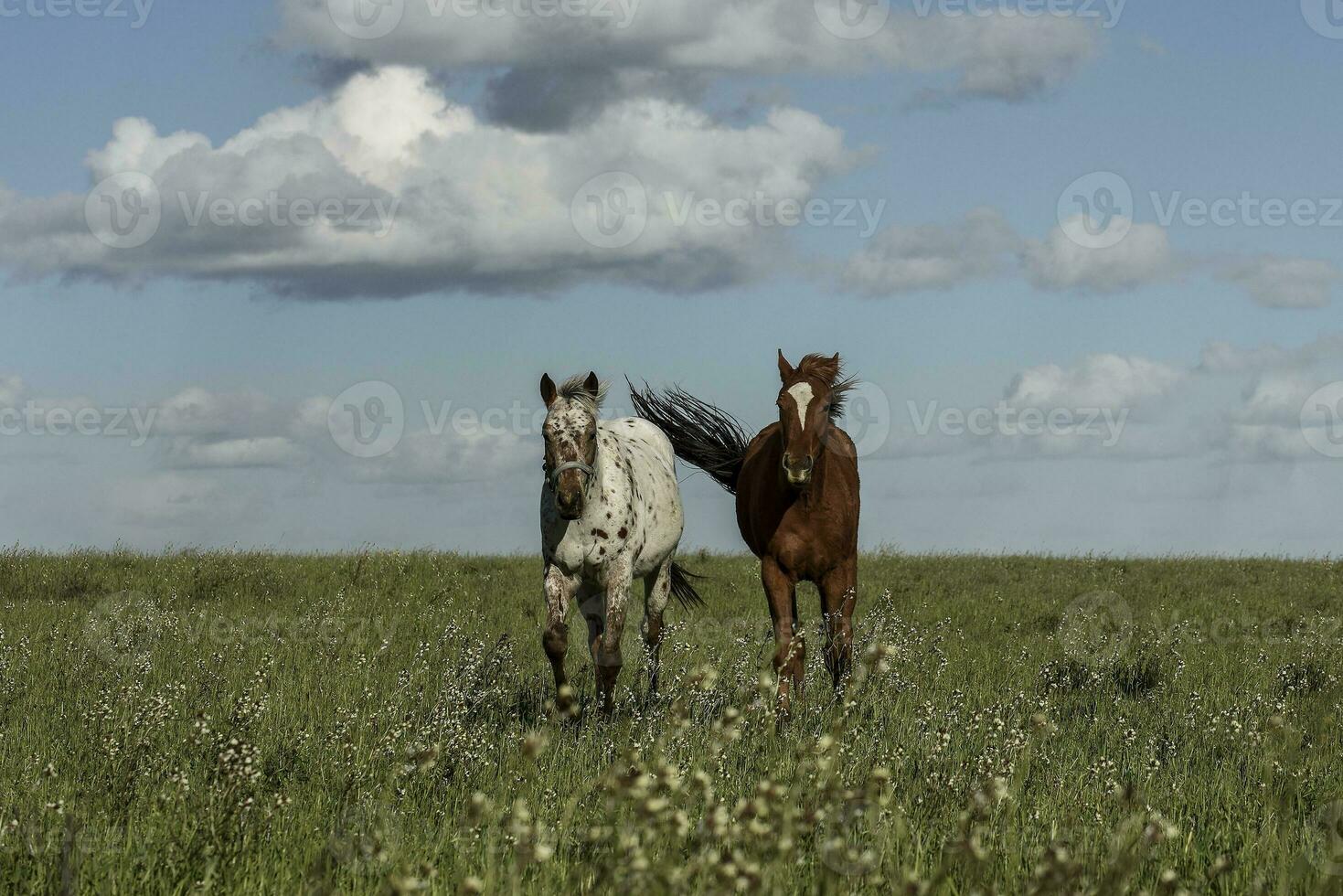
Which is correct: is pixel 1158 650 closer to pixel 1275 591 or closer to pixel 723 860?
pixel 1275 591

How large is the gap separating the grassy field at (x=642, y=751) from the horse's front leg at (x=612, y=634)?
23 centimetres

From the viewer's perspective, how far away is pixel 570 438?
807 cm

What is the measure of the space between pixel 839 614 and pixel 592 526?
89.2 inches

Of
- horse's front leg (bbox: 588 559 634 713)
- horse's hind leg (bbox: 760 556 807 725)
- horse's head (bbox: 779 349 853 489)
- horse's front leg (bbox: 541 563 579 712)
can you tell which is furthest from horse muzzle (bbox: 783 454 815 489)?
horse's front leg (bbox: 541 563 579 712)

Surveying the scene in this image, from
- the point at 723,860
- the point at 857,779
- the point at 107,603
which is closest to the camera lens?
the point at 723,860

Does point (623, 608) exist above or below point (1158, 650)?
above

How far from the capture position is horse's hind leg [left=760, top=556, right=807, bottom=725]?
837 cm

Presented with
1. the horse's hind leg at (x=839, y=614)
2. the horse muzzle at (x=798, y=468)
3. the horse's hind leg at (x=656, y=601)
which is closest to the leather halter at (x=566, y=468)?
the horse muzzle at (x=798, y=468)

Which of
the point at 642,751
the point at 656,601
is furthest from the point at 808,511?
the point at 642,751

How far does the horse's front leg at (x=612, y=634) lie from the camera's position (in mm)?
8438

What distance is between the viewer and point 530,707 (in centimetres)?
888

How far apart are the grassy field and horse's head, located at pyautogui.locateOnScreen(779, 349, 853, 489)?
5.16 ft

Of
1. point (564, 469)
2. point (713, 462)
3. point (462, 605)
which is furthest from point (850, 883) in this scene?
point (462, 605)

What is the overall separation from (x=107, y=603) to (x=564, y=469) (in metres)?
9.76
